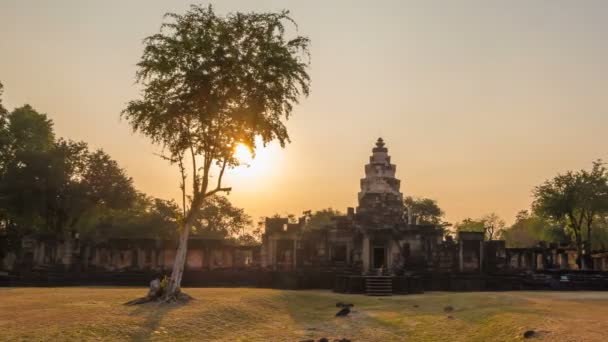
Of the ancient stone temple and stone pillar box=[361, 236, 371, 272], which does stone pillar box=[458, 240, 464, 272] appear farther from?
stone pillar box=[361, 236, 371, 272]

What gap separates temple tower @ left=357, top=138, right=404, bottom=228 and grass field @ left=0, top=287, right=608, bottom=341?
18068mm

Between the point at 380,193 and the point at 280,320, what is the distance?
24630 millimetres

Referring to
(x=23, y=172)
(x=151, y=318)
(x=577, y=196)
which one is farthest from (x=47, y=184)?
(x=577, y=196)

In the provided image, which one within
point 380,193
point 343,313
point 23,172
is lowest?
point 343,313

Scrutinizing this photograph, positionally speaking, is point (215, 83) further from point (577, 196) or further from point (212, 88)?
point (577, 196)

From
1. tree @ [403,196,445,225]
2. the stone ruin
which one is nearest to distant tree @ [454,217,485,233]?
tree @ [403,196,445,225]

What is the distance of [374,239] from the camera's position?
43125 mm

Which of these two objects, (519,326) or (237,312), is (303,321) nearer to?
(237,312)

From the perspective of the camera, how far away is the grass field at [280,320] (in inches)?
671

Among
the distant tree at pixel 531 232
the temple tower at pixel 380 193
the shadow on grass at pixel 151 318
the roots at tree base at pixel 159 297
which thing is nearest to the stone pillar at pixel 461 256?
the temple tower at pixel 380 193

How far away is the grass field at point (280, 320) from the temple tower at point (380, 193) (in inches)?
711

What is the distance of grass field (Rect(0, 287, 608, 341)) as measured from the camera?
17.0 m

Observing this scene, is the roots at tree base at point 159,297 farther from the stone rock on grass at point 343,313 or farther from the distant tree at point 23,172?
the distant tree at point 23,172

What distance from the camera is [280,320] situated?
2239 cm
